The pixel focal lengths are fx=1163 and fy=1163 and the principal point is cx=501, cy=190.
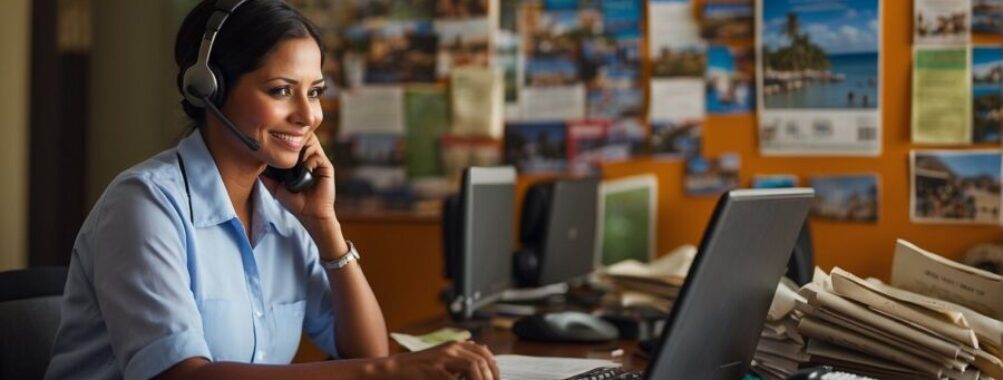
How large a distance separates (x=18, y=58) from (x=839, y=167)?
2762mm

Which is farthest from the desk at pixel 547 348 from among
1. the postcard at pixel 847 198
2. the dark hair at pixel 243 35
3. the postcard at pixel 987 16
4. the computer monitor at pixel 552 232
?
the postcard at pixel 987 16

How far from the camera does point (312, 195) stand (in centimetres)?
189

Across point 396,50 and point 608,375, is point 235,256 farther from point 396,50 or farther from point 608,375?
point 396,50

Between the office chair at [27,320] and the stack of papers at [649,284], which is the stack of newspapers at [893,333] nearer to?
the stack of papers at [649,284]

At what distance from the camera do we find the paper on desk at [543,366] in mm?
1724

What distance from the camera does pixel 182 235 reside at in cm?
155

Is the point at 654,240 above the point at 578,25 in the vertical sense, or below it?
below

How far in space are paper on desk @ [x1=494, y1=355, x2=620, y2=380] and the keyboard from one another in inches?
1.9

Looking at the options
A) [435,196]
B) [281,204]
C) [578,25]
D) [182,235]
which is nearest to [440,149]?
[435,196]

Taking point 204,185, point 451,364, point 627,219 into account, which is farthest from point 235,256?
point 627,219

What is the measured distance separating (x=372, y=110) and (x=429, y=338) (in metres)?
1.64

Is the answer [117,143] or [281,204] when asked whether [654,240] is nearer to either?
[281,204]

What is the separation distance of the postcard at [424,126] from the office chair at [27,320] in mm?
1936

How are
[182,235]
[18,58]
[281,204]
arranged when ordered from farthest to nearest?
[18,58], [281,204], [182,235]
